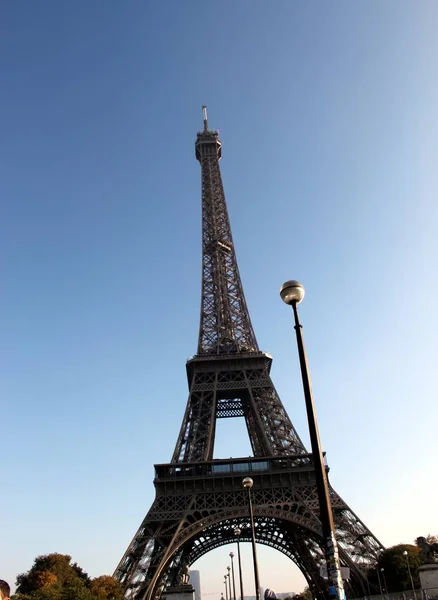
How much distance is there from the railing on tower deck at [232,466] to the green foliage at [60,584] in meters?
11.0

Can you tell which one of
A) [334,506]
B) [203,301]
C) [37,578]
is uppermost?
[203,301]

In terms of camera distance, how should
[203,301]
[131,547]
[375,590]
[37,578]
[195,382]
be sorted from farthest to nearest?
1. [203,301]
2. [195,382]
3. [37,578]
4. [131,547]
5. [375,590]

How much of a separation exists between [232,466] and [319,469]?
4517 cm

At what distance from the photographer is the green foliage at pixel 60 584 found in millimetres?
42406

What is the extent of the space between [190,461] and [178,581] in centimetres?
1172

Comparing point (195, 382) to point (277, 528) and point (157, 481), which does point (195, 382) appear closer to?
point (157, 481)

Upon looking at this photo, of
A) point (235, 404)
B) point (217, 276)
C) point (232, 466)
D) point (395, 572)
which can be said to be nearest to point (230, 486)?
point (232, 466)

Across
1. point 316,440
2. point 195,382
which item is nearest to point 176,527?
point 195,382

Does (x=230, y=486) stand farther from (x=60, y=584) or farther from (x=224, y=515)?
(x=60, y=584)

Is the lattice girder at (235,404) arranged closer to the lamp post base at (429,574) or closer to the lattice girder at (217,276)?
the lattice girder at (217,276)

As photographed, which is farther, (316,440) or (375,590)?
(375,590)

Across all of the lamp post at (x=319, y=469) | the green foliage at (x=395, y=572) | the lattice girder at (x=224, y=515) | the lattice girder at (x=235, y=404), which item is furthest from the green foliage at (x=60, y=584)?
the lamp post at (x=319, y=469)

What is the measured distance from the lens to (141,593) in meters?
44.5

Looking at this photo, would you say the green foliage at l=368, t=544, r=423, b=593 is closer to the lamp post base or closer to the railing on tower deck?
the lamp post base
